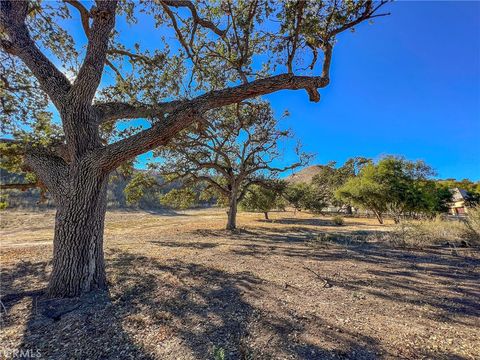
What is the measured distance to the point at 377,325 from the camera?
2.59m

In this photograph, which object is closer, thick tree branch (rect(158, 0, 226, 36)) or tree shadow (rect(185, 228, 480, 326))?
tree shadow (rect(185, 228, 480, 326))

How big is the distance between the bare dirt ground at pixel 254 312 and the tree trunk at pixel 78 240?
0.25 m

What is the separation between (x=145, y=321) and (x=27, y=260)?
18.2 feet

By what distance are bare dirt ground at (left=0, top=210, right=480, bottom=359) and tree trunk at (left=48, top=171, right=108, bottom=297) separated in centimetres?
25

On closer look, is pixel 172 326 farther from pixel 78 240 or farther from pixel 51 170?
pixel 51 170

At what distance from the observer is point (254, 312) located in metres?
2.88

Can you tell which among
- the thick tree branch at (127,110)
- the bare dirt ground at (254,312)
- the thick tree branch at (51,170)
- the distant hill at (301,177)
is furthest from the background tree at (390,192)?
the thick tree branch at (51,170)

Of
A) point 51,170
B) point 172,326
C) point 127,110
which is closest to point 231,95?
point 127,110

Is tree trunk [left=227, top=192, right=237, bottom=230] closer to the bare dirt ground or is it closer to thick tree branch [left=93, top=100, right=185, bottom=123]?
the bare dirt ground

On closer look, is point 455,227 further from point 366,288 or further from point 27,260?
point 27,260

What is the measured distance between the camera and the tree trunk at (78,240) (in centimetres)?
330

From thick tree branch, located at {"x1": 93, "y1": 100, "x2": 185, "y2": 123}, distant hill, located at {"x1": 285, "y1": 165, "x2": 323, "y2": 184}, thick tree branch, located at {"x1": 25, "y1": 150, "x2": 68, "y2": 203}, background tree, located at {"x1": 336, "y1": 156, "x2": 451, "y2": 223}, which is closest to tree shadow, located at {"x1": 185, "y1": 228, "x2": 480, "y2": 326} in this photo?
thick tree branch, located at {"x1": 93, "y1": 100, "x2": 185, "y2": 123}

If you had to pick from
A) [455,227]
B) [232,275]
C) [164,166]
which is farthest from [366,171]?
[232,275]

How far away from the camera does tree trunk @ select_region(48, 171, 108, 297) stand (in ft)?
10.8
